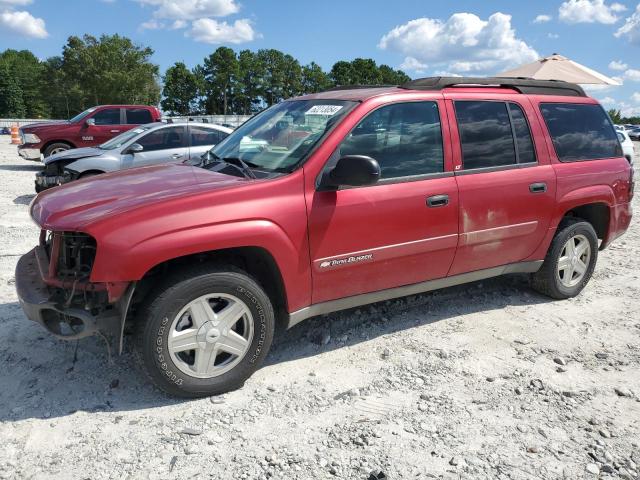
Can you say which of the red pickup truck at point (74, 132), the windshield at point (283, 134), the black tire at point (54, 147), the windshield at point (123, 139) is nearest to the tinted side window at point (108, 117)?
the red pickup truck at point (74, 132)

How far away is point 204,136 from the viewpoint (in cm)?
1003

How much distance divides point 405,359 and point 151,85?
5799 cm

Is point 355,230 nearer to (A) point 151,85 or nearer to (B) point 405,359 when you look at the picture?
(B) point 405,359

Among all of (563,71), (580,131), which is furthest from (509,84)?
(563,71)

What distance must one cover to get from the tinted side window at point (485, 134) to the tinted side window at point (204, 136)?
650cm

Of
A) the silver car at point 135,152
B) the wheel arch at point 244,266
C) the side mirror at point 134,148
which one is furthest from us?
the side mirror at point 134,148

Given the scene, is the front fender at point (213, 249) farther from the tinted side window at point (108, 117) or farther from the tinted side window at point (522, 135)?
the tinted side window at point (108, 117)

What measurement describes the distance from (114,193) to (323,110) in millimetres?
1548

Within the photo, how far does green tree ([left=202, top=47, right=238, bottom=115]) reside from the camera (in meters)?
92.1

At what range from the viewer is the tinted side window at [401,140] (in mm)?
3639

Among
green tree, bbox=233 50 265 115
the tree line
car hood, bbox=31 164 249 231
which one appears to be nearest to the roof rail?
car hood, bbox=31 164 249 231

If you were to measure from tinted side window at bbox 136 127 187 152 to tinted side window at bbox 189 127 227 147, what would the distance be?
0.57 ft

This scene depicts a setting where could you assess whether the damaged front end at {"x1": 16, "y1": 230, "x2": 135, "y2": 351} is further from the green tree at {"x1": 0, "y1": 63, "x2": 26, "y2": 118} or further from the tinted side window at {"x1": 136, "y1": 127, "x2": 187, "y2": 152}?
the green tree at {"x1": 0, "y1": 63, "x2": 26, "y2": 118}

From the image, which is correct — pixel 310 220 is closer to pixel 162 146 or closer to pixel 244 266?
pixel 244 266
